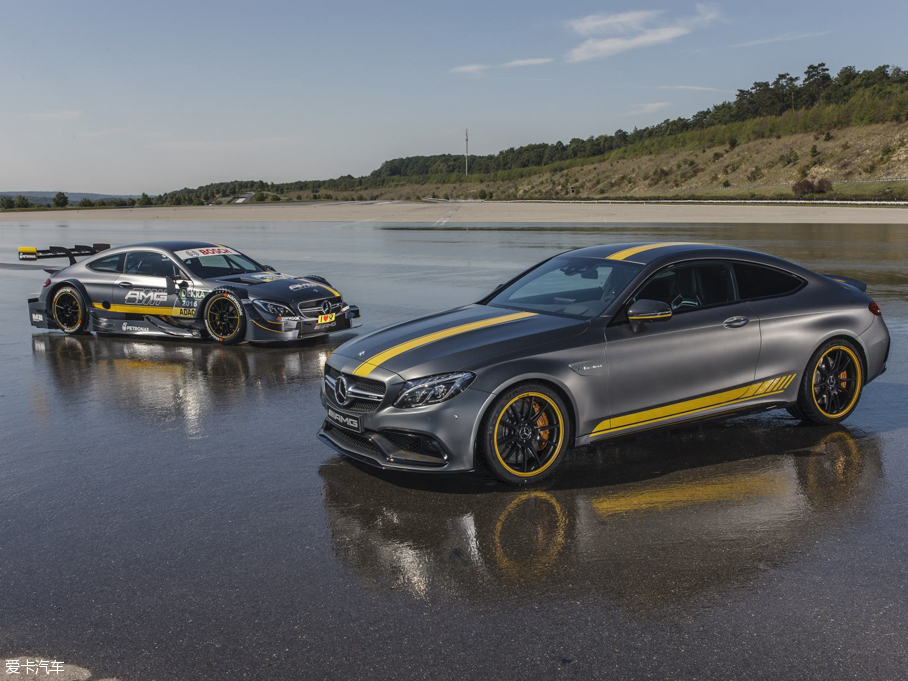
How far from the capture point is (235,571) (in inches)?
174

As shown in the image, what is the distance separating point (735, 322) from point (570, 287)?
4.16 feet

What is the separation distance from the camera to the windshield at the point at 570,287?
6309 millimetres

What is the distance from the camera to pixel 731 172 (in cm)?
10225

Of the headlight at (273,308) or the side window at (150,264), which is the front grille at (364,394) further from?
the side window at (150,264)

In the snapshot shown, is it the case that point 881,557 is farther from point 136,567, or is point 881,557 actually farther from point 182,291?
point 182,291

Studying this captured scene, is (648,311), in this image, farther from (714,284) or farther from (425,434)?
(425,434)

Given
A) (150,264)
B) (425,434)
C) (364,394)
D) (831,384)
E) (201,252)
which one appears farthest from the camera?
(201,252)

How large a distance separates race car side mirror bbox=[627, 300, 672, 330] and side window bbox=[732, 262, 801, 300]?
1048 mm

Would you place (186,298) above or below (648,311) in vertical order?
below

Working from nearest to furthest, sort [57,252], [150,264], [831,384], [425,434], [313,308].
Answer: [425,434]
[831,384]
[313,308]
[150,264]
[57,252]

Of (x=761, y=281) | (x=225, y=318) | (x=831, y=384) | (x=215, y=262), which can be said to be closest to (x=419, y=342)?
(x=761, y=281)

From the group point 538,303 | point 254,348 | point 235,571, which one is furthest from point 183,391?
point 235,571

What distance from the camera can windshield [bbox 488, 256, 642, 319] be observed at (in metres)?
6.31

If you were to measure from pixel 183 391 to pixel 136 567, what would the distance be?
4355 millimetres
